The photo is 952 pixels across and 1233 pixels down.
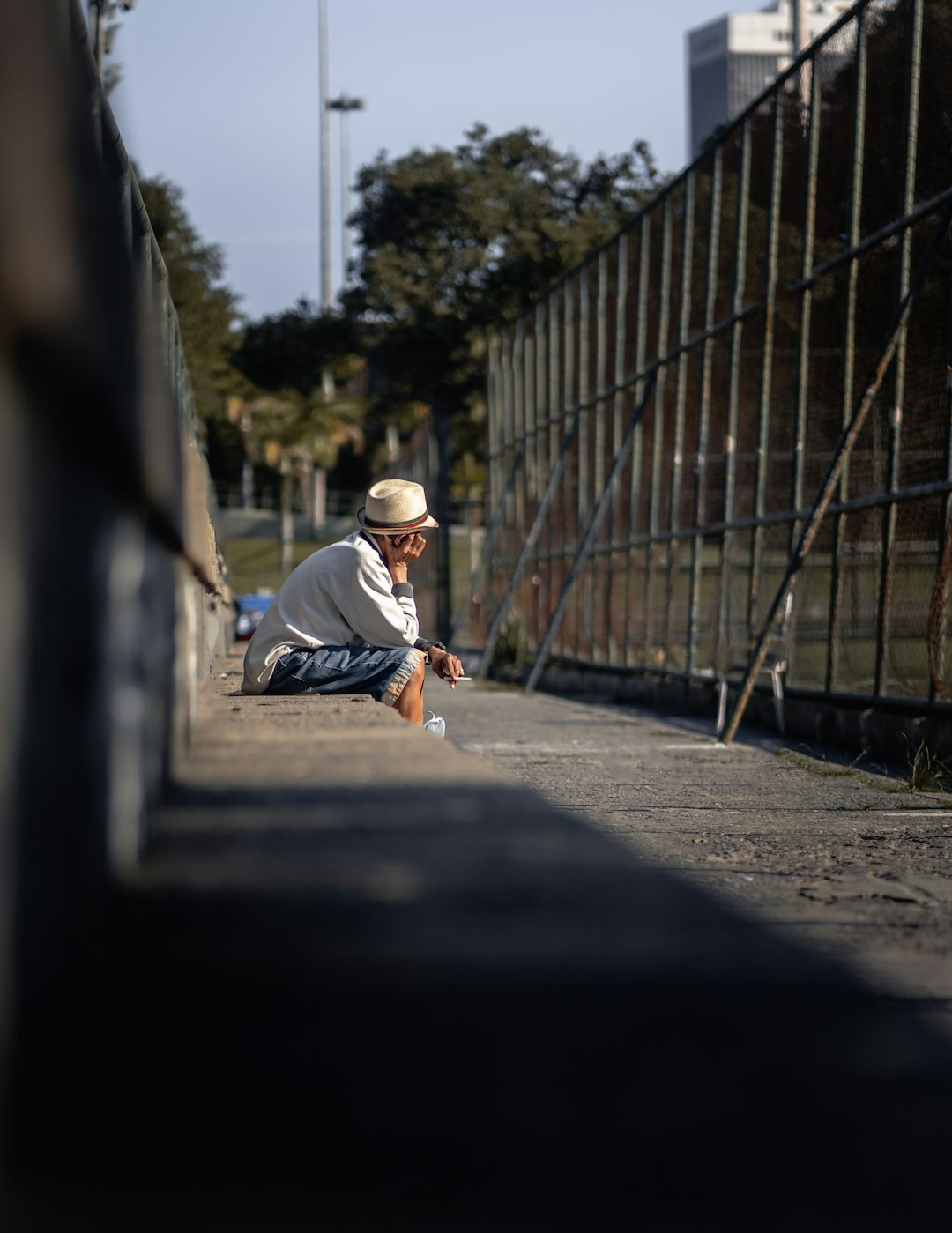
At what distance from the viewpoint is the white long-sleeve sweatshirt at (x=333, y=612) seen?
20.3 ft

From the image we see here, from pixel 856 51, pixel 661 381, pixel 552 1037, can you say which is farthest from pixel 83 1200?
pixel 661 381

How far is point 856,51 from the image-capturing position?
35.2ft

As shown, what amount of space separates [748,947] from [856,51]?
33.5 ft

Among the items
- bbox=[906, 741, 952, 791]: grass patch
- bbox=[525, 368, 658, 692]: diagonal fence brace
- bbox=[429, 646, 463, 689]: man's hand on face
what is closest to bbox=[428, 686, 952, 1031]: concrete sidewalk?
bbox=[906, 741, 952, 791]: grass patch

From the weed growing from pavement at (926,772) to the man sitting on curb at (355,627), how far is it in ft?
7.91

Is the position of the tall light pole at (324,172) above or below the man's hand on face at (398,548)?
above

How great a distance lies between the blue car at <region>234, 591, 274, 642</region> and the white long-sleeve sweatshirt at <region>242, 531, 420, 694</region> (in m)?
23.1

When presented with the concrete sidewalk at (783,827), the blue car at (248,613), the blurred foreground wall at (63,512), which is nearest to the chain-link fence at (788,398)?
the concrete sidewalk at (783,827)

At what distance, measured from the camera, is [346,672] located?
6227mm

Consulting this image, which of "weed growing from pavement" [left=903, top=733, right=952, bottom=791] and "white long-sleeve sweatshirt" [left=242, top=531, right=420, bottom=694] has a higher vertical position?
"white long-sleeve sweatshirt" [left=242, top=531, right=420, bottom=694]

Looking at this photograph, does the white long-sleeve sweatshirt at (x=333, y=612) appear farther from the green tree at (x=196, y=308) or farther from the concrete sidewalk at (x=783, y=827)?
the green tree at (x=196, y=308)

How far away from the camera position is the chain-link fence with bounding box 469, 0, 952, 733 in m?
9.44

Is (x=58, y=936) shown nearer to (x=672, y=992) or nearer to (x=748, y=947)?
(x=672, y=992)

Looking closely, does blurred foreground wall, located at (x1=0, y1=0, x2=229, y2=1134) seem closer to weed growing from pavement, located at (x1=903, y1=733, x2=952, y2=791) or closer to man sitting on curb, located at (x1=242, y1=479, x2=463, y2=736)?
man sitting on curb, located at (x1=242, y1=479, x2=463, y2=736)
